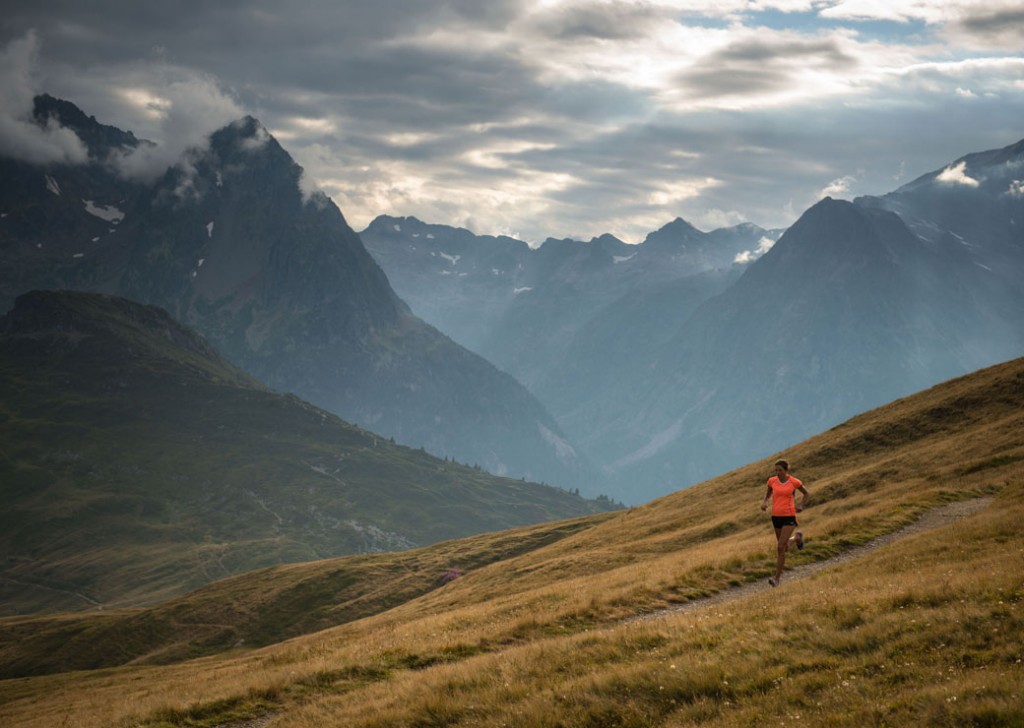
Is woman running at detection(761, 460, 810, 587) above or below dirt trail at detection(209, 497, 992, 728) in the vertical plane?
above

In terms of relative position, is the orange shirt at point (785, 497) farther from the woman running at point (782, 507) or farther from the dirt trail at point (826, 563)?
the dirt trail at point (826, 563)

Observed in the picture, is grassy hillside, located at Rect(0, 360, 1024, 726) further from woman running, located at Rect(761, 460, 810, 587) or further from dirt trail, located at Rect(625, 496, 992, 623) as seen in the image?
woman running, located at Rect(761, 460, 810, 587)

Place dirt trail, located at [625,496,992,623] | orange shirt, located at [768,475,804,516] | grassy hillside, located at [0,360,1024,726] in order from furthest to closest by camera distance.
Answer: orange shirt, located at [768,475,804,516], dirt trail, located at [625,496,992,623], grassy hillside, located at [0,360,1024,726]

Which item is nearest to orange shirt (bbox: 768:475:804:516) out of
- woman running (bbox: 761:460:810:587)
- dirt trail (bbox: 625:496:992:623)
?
woman running (bbox: 761:460:810:587)

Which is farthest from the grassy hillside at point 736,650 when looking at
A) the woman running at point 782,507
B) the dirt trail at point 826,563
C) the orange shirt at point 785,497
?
the orange shirt at point 785,497

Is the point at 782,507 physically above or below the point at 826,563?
above

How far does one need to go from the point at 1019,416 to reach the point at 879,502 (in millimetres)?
19917

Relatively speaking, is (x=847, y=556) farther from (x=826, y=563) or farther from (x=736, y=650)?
(x=736, y=650)

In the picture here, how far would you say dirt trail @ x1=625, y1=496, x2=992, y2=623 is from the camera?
3020cm

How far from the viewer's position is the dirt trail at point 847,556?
3020 centimetres

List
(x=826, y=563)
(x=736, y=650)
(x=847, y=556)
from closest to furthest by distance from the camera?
(x=736, y=650) → (x=826, y=563) → (x=847, y=556)

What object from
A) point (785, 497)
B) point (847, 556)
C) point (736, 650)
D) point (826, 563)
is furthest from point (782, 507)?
point (736, 650)

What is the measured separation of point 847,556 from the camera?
34969mm

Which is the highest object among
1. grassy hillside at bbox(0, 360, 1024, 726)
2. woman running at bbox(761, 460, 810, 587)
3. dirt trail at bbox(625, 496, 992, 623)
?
woman running at bbox(761, 460, 810, 587)
